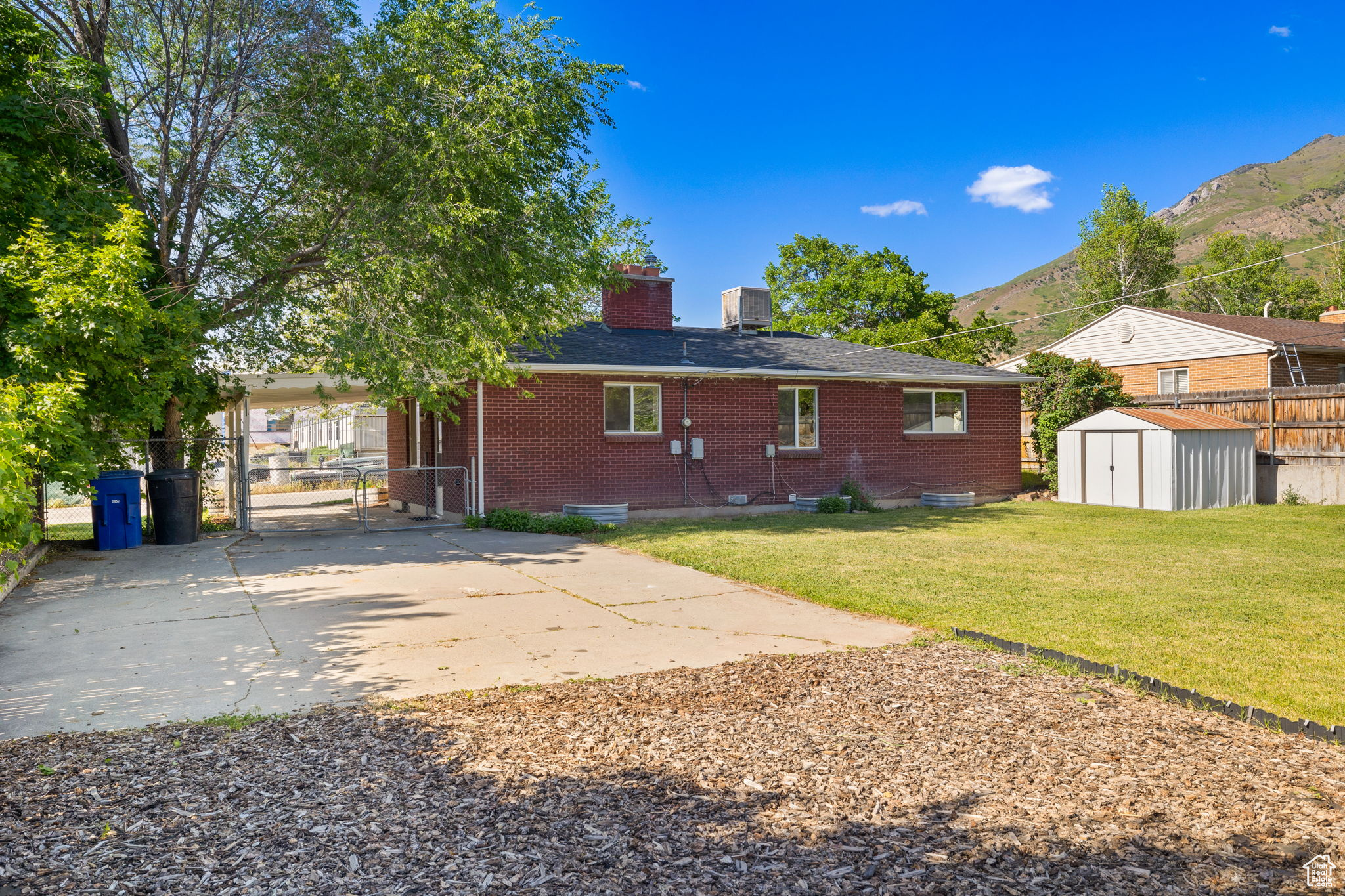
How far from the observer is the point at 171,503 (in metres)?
12.6

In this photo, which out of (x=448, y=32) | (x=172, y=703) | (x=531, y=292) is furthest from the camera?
(x=531, y=292)

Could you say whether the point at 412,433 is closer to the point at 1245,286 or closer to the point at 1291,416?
the point at 1291,416

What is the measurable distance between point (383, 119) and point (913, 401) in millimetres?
12328

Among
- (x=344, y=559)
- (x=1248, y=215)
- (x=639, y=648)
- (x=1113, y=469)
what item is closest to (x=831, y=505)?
(x=1113, y=469)

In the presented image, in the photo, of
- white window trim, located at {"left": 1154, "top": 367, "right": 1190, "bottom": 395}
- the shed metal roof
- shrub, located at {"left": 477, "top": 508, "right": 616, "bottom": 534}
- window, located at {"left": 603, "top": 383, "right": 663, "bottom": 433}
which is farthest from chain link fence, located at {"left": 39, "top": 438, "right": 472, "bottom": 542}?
white window trim, located at {"left": 1154, "top": 367, "right": 1190, "bottom": 395}

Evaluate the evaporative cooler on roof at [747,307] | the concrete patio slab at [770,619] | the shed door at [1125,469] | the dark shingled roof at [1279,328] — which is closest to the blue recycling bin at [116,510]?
the concrete patio slab at [770,619]

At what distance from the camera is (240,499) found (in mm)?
14406

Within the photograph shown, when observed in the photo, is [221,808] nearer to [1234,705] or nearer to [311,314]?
[1234,705]

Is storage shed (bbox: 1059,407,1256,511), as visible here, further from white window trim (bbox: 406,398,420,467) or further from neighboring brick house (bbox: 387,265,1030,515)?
white window trim (bbox: 406,398,420,467)

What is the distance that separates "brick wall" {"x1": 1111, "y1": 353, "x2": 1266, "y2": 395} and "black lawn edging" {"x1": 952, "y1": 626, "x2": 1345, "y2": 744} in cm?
2082

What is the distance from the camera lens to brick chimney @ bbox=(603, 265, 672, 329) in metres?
19.6

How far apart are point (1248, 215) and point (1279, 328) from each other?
370ft

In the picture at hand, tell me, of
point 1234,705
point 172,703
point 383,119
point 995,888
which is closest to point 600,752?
point 995,888

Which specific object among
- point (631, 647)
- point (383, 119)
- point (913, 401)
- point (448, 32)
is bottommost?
point (631, 647)
